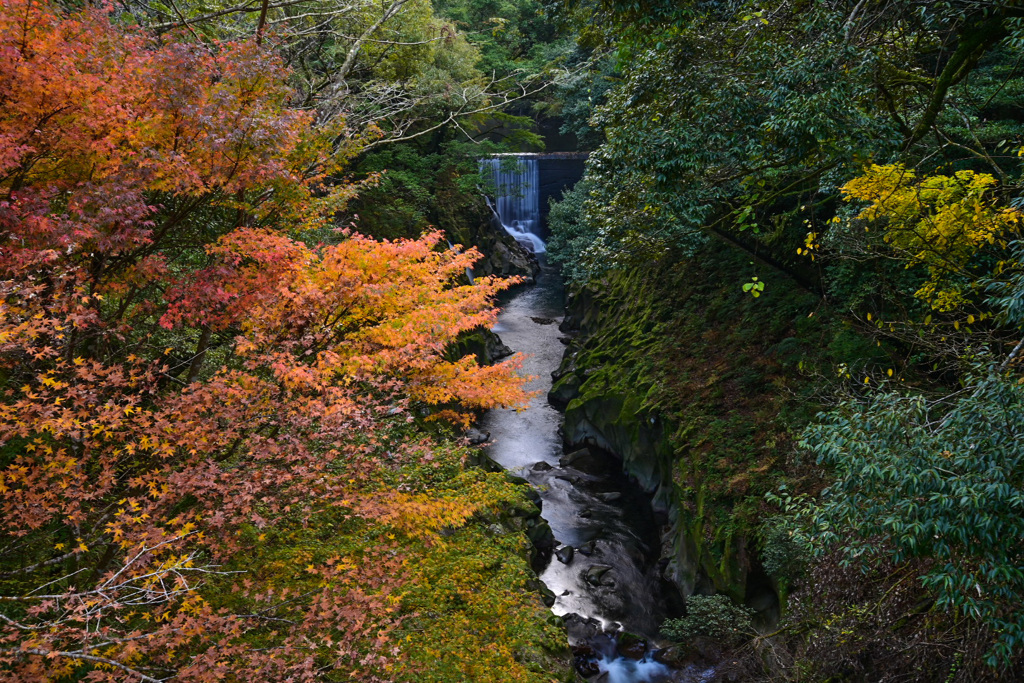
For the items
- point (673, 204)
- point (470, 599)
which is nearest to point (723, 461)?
point (673, 204)

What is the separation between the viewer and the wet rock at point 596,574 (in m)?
12.2

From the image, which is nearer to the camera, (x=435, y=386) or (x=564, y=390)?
(x=435, y=386)

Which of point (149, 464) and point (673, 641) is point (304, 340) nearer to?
point (149, 464)

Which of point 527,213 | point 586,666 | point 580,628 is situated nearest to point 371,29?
point 580,628

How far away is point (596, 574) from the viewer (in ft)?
40.5

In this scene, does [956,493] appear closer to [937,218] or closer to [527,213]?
[937,218]

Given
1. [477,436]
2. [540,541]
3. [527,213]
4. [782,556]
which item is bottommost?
[540,541]

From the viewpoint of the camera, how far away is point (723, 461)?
1210 cm

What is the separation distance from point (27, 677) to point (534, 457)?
1366 centimetres

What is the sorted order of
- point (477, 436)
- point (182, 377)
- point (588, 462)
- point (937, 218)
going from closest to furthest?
1. point (937, 218)
2. point (182, 377)
3. point (588, 462)
4. point (477, 436)

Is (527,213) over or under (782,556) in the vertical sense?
over

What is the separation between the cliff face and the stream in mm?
557

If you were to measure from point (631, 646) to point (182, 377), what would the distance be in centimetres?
856

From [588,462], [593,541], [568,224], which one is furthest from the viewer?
[568,224]
